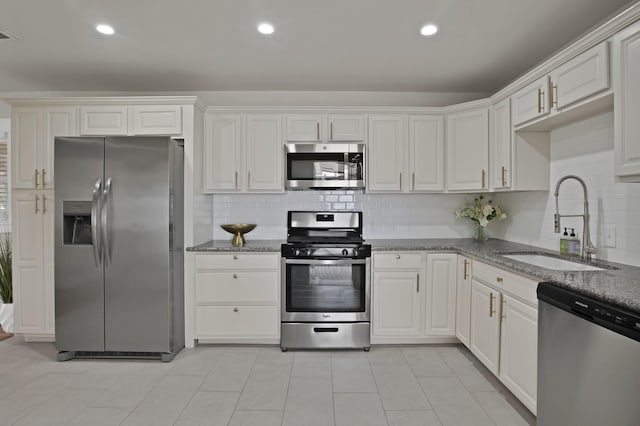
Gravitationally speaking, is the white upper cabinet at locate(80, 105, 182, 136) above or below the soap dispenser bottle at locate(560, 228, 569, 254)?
above

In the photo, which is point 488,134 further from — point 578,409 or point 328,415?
point 328,415

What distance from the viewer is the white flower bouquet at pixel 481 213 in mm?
3568

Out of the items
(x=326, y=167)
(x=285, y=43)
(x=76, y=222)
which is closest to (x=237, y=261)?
(x=326, y=167)

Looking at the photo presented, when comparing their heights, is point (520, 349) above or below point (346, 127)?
below

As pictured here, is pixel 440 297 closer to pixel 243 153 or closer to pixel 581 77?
pixel 581 77

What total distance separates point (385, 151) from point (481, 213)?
1.13 metres

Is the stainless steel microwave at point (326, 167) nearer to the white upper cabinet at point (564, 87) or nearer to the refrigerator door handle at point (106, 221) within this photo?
the white upper cabinet at point (564, 87)

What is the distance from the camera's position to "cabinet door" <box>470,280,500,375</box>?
251 centimetres

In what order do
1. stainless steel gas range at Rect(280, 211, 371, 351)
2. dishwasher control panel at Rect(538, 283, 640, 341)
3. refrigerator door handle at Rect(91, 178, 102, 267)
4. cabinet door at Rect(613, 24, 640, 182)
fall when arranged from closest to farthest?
dishwasher control panel at Rect(538, 283, 640, 341)
cabinet door at Rect(613, 24, 640, 182)
refrigerator door handle at Rect(91, 178, 102, 267)
stainless steel gas range at Rect(280, 211, 371, 351)

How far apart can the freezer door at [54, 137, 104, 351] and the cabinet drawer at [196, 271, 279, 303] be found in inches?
32.8

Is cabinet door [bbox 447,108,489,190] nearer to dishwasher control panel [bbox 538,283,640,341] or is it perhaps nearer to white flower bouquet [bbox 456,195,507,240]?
white flower bouquet [bbox 456,195,507,240]

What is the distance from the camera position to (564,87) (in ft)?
7.46

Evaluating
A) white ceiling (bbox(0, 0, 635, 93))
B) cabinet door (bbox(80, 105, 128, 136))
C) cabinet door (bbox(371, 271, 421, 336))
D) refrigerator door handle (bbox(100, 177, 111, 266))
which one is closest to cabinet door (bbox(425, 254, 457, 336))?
cabinet door (bbox(371, 271, 421, 336))

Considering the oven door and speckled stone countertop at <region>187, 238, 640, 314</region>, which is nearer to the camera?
speckled stone countertop at <region>187, 238, 640, 314</region>
